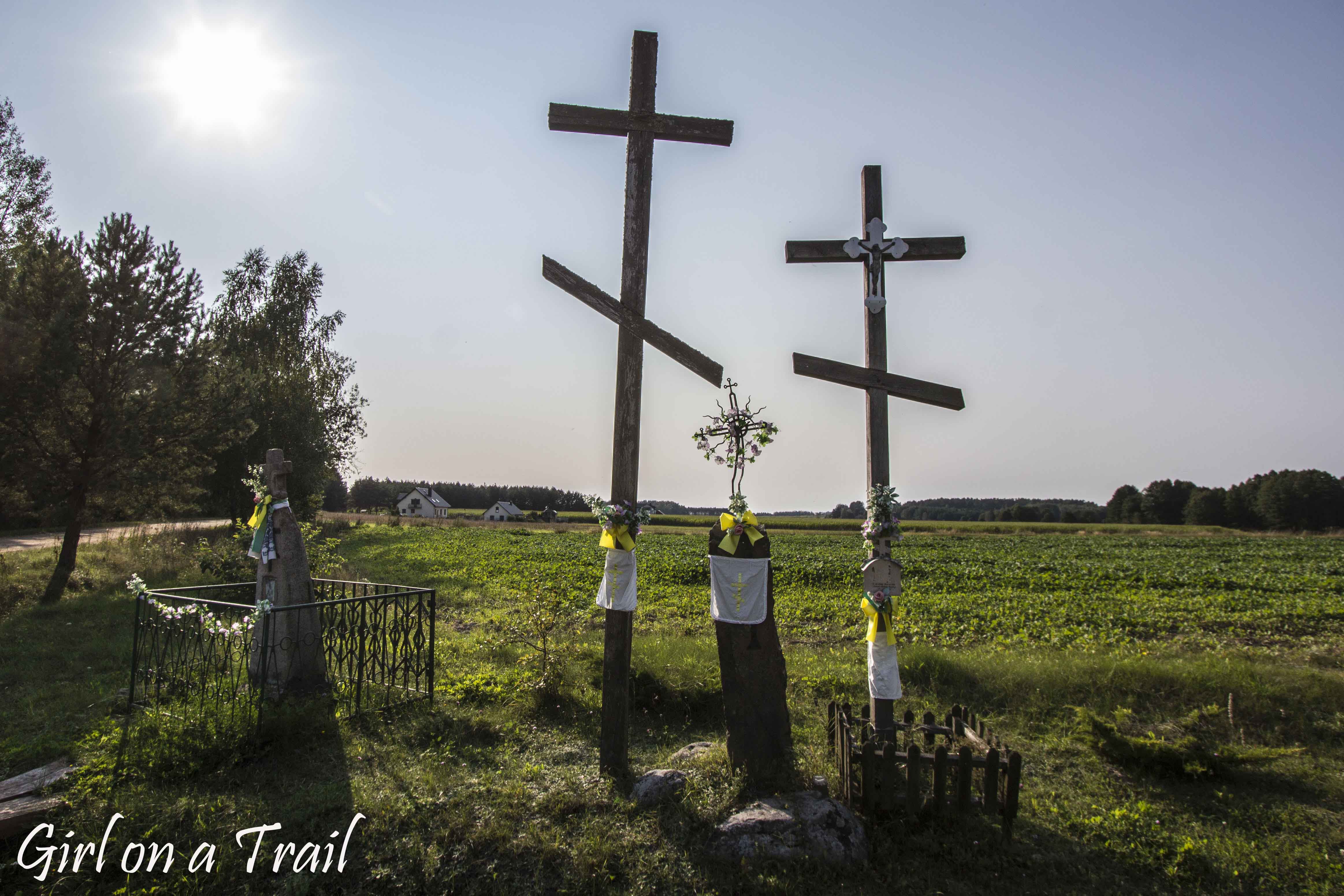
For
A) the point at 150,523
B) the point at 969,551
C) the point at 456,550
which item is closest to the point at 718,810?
the point at 456,550

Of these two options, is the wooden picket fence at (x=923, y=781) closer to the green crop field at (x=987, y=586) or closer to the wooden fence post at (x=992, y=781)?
the wooden fence post at (x=992, y=781)

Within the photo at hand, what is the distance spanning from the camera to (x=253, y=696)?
6.45m

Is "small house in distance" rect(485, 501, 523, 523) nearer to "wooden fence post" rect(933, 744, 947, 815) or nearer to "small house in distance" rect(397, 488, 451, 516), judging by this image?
"small house in distance" rect(397, 488, 451, 516)

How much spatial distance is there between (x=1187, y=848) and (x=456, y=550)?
26.5m

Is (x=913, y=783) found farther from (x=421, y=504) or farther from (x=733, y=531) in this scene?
(x=421, y=504)

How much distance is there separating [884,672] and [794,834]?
4.71ft

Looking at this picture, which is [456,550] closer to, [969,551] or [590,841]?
[969,551]

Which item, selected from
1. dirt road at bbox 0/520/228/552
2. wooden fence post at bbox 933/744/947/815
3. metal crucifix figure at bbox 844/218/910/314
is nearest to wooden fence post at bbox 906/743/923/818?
wooden fence post at bbox 933/744/947/815

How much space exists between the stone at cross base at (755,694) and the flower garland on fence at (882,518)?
83 centimetres

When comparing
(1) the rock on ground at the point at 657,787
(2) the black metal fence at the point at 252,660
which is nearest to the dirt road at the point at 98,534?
(2) the black metal fence at the point at 252,660

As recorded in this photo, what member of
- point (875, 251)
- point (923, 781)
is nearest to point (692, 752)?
point (923, 781)

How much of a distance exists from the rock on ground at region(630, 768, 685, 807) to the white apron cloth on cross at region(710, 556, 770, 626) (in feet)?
3.93

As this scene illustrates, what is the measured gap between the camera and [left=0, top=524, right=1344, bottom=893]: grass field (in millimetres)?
4344

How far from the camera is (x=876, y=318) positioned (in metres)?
5.79
